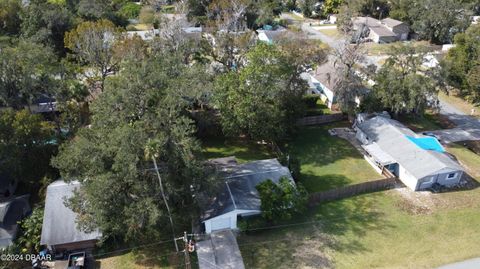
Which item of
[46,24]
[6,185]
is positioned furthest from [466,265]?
[46,24]

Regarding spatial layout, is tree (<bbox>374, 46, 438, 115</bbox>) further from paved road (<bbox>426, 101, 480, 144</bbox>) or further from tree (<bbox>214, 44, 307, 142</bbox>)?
tree (<bbox>214, 44, 307, 142</bbox>)

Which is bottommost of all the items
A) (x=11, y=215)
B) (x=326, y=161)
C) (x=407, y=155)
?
(x=326, y=161)

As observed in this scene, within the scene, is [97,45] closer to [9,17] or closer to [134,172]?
[134,172]

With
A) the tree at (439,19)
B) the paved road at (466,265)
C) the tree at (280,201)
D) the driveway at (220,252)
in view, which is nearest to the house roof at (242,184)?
the tree at (280,201)

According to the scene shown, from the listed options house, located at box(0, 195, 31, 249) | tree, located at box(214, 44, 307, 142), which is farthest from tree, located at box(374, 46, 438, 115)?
house, located at box(0, 195, 31, 249)

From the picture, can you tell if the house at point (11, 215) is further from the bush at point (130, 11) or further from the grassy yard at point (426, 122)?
the bush at point (130, 11)
